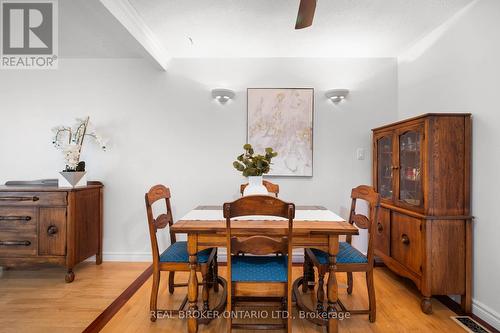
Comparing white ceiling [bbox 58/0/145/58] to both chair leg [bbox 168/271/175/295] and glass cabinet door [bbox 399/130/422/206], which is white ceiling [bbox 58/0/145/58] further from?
glass cabinet door [bbox 399/130/422/206]

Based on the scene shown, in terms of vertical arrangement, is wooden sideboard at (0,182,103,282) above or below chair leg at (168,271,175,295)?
above

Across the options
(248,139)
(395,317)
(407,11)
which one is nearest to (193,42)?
(248,139)

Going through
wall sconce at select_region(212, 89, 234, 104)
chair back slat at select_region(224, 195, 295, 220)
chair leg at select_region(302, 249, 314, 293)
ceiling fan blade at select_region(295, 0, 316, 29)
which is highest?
ceiling fan blade at select_region(295, 0, 316, 29)

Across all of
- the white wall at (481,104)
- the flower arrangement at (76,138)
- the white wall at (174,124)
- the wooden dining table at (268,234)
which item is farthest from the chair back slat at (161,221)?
the white wall at (481,104)

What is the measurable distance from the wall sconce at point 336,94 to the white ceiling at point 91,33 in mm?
2055

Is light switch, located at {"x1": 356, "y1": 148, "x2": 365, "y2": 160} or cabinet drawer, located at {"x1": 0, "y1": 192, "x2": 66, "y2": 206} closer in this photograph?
cabinet drawer, located at {"x1": 0, "y1": 192, "x2": 66, "y2": 206}

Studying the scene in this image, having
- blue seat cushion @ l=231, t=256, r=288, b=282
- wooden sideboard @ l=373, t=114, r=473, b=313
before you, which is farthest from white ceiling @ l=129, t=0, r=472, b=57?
blue seat cushion @ l=231, t=256, r=288, b=282

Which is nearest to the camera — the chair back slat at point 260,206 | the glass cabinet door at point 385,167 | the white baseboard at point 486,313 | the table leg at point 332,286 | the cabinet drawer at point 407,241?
the chair back slat at point 260,206

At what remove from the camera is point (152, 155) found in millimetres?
3008

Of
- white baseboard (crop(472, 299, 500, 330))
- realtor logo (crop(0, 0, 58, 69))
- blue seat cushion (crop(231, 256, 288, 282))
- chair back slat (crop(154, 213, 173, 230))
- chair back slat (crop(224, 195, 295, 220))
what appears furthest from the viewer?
realtor logo (crop(0, 0, 58, 69))

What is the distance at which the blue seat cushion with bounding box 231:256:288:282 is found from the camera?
5.08ft

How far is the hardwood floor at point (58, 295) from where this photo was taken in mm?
1840

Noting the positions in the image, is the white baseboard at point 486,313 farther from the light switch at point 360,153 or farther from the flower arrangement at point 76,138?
the flower arrangement at point 76,138

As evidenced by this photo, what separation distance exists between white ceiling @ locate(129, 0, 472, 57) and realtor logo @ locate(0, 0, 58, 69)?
2.93ft
